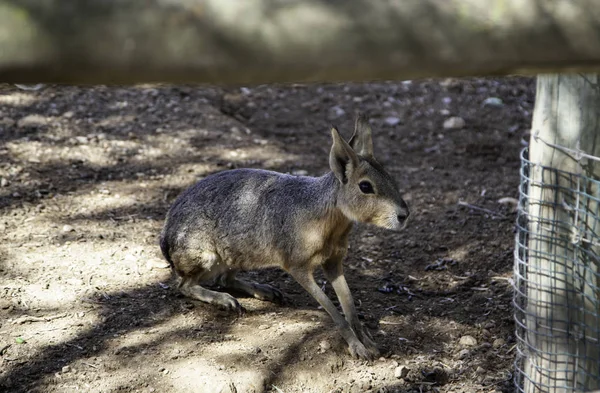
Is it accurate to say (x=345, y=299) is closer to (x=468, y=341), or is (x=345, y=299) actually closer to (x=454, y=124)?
(x=468, y=341)

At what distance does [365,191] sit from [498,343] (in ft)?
4.10

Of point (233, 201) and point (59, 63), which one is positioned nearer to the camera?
point (59, 63)

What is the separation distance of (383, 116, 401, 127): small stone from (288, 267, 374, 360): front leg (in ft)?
Answer: 12.0

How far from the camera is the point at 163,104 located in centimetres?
793

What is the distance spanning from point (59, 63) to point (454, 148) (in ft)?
21.7

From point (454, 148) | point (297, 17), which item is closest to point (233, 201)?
point (454, 148)

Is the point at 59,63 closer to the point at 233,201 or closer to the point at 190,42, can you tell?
the point at 190,42

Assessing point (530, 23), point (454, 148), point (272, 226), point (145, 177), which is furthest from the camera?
point (454, 148)

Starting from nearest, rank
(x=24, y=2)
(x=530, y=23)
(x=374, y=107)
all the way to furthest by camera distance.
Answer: (x=24, y=2) → (x=530, y=23) → (x=374, y=107)

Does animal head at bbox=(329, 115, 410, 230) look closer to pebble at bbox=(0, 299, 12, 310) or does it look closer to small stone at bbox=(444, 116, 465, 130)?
pebble at bbox=(0, 299, 12, 310)

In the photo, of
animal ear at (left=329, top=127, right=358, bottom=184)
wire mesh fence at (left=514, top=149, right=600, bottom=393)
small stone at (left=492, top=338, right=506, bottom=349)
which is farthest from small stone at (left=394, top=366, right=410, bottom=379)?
animal ear at (left=329, top=127, right=358, bottom=184)

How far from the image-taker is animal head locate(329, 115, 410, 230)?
432cm

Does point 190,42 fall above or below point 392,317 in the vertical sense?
above

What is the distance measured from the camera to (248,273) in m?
5.52
